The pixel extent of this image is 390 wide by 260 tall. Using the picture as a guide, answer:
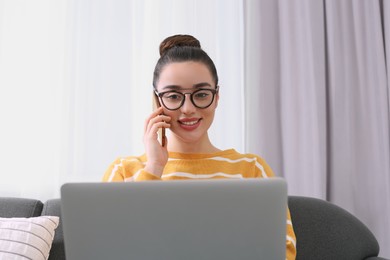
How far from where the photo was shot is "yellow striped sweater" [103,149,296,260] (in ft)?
4.76

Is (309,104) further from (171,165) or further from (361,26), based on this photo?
(171,165)

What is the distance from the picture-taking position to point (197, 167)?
1468 mm

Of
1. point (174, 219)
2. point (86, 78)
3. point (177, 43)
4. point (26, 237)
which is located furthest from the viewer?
point (86, 78)

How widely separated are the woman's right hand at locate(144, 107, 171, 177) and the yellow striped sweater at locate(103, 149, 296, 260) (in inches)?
3.3

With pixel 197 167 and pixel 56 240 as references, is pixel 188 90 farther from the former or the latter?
pixel 56 240

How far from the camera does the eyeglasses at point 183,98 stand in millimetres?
1380

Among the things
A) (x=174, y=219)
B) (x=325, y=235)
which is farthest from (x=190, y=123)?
(x=174, y=219)

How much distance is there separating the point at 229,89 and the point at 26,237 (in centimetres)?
121

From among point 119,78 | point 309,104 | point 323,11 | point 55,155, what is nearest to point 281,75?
point 309,104

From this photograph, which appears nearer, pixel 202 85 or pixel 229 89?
pixel 202 85

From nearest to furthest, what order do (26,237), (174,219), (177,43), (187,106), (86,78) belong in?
(174,219), (187,106), (26,237), (177,43), (86,78)

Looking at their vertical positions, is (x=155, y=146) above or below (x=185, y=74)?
below

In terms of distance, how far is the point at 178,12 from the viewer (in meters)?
2.32

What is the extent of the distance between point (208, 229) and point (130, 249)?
0.39ft
